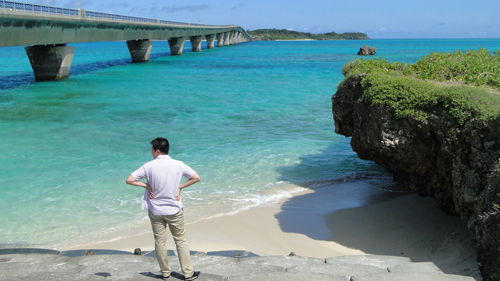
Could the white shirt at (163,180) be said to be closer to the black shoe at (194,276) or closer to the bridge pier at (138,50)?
the black shoe at (194,276)

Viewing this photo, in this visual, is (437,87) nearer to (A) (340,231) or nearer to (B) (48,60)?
(A) (340,231)

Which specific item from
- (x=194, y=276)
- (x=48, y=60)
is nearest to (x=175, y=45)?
(x=48, y=60)

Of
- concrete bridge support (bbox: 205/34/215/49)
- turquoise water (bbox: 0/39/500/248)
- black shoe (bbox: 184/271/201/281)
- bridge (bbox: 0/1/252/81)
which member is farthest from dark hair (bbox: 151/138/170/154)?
concrete bridge support (bbox: 205/34/215/49)

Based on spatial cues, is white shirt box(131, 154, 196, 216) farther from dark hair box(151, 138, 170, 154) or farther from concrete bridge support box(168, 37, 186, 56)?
concrete bridge support box(168, 37, 186, 56)

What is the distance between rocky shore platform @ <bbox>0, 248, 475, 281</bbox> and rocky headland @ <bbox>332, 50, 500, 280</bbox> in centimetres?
106

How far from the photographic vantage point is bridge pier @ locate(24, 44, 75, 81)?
37094mm

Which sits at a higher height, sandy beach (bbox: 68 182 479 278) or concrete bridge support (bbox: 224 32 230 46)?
concrete bridge support (bbox: 224 32 230 46)

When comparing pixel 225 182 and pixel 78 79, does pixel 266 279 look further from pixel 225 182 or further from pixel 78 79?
pixel 78 79

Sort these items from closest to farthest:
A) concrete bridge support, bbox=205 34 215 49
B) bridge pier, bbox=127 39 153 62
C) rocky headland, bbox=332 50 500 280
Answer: rocky headland, bbox=332 50 500 280 < bridge pier, bbox=127 39 153 62 < concrete bridge support, bbox=205 34 215 49

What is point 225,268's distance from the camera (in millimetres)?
5750

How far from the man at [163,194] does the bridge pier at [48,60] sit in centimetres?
3669

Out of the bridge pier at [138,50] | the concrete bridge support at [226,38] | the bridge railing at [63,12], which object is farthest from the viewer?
the concrete bridge support at [226,38]

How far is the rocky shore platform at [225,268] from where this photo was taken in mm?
→ 5211

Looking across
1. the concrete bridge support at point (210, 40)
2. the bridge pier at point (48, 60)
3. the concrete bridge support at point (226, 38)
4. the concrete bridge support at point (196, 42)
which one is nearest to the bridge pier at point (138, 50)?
the bridge pier at point (48, 60)
